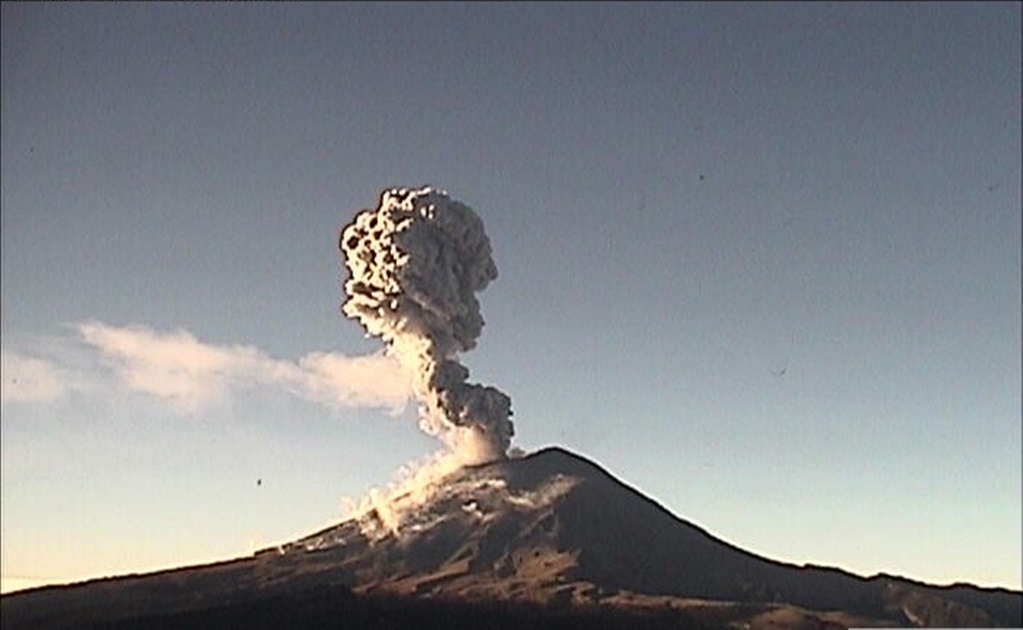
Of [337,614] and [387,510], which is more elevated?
[387,510]

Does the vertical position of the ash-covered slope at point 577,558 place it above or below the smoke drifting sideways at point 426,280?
below

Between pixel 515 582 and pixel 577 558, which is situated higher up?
pixel 577 558

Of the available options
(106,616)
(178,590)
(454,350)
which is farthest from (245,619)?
(454,350)

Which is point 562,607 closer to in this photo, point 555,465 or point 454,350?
point 454,350

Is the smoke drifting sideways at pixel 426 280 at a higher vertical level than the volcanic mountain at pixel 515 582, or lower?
higher

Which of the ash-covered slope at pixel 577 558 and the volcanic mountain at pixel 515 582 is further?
the ash-covered slope at pixel 577 558

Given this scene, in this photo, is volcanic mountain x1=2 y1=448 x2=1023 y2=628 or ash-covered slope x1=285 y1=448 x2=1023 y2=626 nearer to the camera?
volcanic mountain x1=2 y1=448 x2=1023 y2=628

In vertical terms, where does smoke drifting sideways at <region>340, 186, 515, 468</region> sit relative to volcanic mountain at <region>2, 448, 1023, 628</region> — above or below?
above

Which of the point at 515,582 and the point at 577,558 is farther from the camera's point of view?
the point at 577,558
